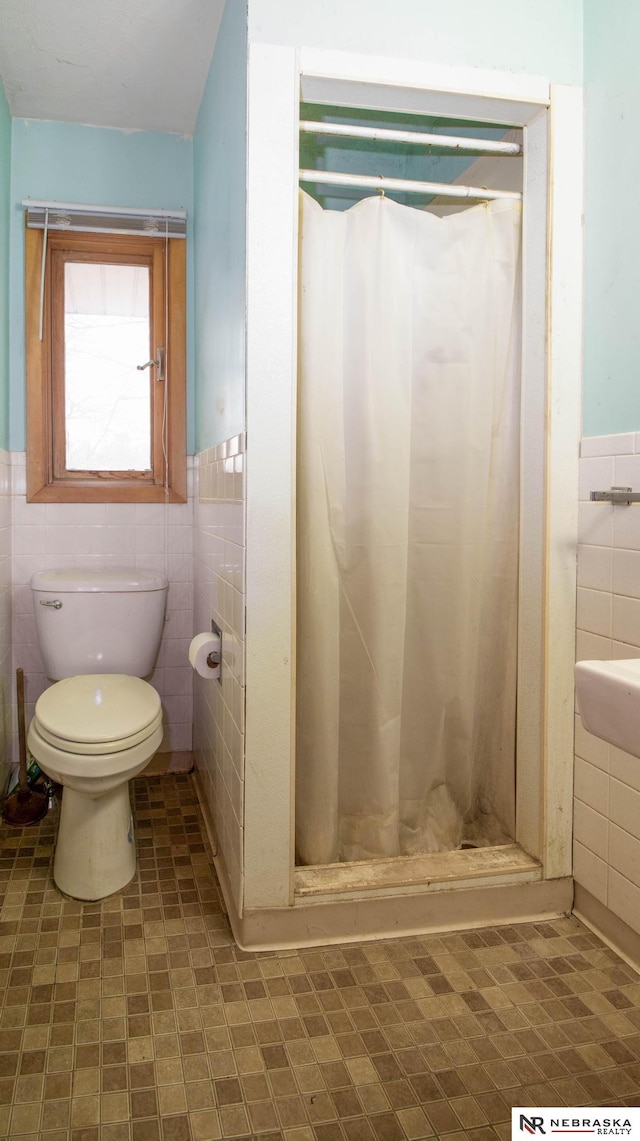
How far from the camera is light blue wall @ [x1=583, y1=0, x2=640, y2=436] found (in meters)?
1.61

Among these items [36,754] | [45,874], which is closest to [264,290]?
[36,754]

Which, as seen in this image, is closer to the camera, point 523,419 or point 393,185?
point 393,185

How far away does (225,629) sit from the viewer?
1985 millimetres

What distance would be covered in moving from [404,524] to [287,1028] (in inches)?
43.3

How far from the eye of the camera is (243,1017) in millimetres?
1499

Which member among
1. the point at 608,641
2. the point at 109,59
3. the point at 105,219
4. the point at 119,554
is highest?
the point at 109,59

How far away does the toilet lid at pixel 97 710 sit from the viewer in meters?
1.88

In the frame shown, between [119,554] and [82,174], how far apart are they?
4.25ft

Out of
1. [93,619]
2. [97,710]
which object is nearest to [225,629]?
[97,710]

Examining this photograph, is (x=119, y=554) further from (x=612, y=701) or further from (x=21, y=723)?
(x=612, y=701)

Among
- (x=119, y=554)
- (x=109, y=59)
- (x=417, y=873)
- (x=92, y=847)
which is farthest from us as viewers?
(x=119, y=554)

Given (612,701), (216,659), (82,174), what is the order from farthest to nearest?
(82,174), (216,659), (612,701)

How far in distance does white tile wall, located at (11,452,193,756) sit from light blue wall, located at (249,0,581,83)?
144 centimetres

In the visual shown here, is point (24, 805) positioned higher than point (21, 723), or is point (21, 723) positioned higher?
point (21, 723)
